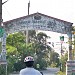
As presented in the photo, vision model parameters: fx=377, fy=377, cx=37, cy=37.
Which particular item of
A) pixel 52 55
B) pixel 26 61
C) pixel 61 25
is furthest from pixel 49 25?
pixel 52 55

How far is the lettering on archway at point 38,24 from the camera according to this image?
89.6ft

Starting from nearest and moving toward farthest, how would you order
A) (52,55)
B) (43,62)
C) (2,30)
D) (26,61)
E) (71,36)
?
(26,61)
(2,30)
(71,36)
(43,62)
(52,55)

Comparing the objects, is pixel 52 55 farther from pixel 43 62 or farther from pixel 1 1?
pixel 1 1

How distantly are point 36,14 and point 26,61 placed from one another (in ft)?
70.4

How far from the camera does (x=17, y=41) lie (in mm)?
54219

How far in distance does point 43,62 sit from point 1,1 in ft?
129

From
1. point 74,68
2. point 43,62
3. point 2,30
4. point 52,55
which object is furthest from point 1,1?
point 52,55

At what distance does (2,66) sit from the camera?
26203mm

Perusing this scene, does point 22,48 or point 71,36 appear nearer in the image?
point 71,36

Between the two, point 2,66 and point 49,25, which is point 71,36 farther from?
point 2,66

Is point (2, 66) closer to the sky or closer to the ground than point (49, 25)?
closer to the ground

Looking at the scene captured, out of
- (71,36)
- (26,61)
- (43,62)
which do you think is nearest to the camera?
A: (26,61)

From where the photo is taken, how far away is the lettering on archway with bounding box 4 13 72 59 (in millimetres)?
27297

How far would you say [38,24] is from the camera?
27.3 m
